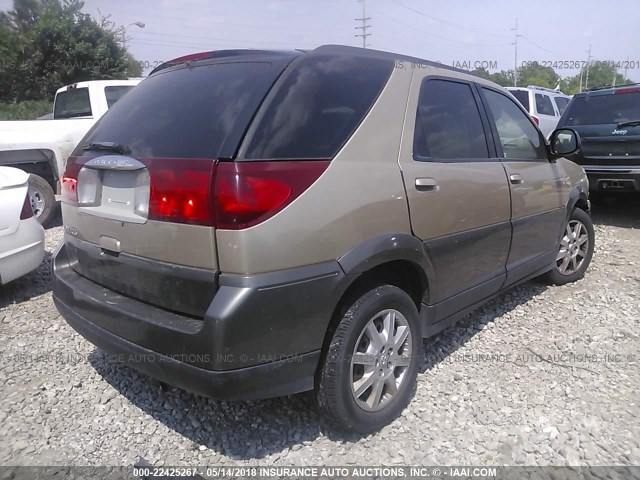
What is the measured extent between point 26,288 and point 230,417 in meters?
2.89

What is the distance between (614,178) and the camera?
6367mm

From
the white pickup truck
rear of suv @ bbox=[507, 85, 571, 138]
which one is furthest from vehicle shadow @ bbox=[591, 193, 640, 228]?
the white pickup truck

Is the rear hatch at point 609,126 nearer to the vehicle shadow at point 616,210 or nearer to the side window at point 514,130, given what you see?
the vehicle shadow at point 616,210

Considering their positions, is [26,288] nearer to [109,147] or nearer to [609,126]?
[109,147]

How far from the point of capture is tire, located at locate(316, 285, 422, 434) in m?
2.28

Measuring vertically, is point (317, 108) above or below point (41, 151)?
above

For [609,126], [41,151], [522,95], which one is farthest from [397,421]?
[522,95]

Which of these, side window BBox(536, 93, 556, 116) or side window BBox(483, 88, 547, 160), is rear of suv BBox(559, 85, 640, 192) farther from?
side window BBox(536, 93, 556, 116)

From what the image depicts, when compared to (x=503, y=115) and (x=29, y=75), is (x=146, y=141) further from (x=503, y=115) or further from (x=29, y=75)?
(x=29, y=75)

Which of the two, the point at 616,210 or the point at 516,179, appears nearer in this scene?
the point at 516,179

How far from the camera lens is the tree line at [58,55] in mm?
27812

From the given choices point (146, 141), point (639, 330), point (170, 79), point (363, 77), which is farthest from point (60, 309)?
point (639, 330)

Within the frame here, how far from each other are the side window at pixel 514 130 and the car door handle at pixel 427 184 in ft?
3.47

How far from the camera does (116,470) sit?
2285 mm
